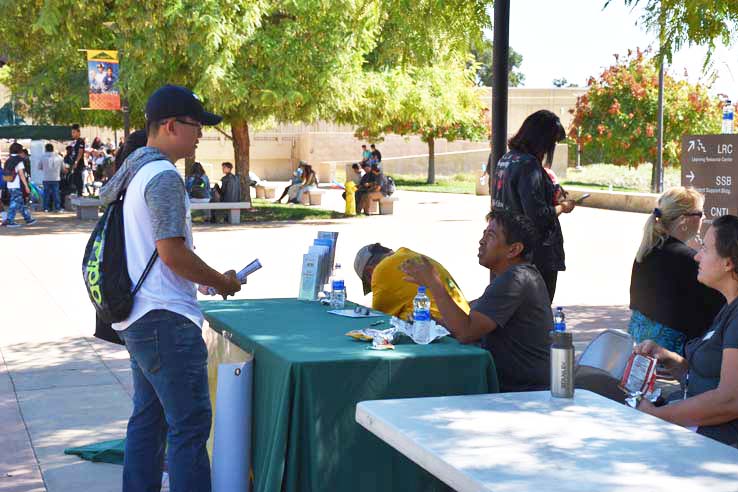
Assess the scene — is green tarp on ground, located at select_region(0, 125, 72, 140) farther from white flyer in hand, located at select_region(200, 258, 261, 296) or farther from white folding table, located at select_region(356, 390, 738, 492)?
white folding table, located at select_region(356, 390, 738, 492)

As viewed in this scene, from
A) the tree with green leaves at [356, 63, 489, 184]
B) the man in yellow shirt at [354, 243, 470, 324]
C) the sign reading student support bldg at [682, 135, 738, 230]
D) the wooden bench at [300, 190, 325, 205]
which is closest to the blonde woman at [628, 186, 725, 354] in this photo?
the man in yellow shirt at [354, 243, 470, 324]

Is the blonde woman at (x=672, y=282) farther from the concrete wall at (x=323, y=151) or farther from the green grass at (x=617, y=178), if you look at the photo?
the concrete wall at (x=323, y=151)

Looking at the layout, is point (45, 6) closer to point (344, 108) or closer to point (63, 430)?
point (344, 108)

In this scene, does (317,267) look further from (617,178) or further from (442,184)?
(442,184)

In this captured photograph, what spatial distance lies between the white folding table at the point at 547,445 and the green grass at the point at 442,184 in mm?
31656

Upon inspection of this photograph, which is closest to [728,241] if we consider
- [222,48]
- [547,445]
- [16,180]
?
[547,445]

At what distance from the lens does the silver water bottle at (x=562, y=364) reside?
3.82 metres

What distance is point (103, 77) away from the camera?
65.2 feet

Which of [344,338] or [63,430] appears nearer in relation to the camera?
[344,338]

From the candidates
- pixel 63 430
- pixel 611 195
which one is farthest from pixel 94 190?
pixel 63 430

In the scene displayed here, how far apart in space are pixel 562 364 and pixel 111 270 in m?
1.80

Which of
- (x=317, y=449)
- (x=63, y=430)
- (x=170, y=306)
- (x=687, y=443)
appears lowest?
(x=63, y=430)

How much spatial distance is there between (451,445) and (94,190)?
31.8m

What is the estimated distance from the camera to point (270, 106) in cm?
2134
